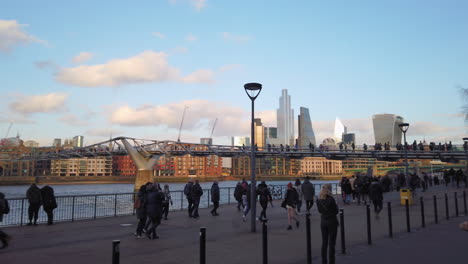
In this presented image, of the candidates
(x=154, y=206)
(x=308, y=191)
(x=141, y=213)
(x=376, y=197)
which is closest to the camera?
(x=154, y=206)

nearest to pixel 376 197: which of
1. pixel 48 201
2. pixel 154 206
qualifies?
pixel 154 206

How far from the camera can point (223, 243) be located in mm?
11531

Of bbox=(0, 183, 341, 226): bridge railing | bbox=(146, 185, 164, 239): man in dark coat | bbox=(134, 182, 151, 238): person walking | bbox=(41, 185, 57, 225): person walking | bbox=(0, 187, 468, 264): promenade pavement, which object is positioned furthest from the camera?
bbox=(0, 183, 341, 226): bridge railing

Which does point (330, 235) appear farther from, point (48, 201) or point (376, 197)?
point (48, 201)

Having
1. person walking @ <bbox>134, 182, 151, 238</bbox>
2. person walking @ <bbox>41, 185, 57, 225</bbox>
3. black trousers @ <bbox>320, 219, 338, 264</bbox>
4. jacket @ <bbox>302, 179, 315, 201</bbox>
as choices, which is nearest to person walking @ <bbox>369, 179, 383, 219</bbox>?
jacket @ <bbox>302, 179, 315, 201</bbox>

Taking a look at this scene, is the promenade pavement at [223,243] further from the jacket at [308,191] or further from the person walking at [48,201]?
the jacket at [308,191]

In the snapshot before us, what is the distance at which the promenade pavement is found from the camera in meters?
9.27

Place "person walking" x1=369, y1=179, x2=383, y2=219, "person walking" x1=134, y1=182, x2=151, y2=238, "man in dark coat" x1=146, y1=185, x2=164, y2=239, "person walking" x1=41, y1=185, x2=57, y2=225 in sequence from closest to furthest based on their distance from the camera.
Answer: "man in dark coat" x1=146, y1=185, x2=164, y2=239 < "person walking" x1=134, y1=182, x2=151, y2=238 < "person walking" x1=41, y1=185, x2=57, y2=225 < "person walking" x1=369, y1=179, x2=383, y2=219

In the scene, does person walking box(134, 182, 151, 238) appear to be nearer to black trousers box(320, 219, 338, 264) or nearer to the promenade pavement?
the promenade pavement

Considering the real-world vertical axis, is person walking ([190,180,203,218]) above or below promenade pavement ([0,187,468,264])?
above

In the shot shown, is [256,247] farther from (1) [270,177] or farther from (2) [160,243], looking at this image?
(1) [270,177]

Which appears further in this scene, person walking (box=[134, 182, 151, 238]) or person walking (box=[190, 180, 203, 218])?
person walking (box=[190, 180, 203, 218])

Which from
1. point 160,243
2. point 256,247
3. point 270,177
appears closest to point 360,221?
point 256,247

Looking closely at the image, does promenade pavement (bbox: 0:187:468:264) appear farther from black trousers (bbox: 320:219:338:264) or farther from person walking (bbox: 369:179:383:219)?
person walking (bbox: 369:179:383:219)
